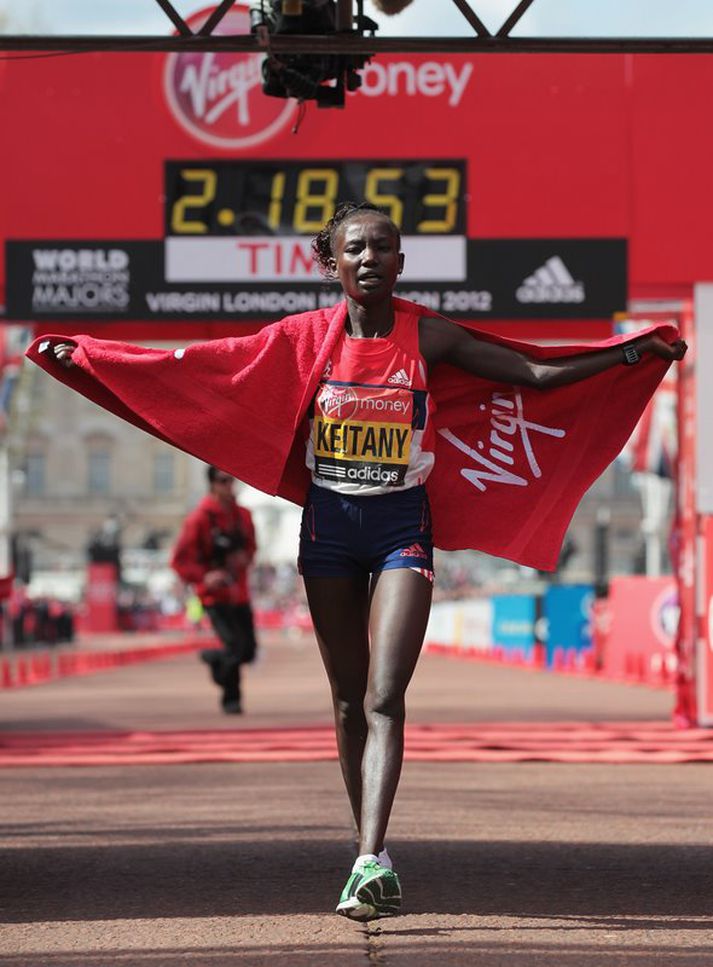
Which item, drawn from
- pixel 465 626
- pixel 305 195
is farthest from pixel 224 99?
pixel 465 626

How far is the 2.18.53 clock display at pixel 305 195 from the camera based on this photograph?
1341cm

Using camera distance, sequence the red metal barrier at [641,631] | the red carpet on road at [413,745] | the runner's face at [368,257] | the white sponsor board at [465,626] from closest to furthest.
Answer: the runner's face at [368,257] → the red carpet on road at [413,745] → the red metal barrier at [641,631] → the white sponsor board at [465,626]

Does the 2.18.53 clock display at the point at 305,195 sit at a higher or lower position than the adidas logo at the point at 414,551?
higher

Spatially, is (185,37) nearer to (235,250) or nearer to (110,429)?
(235,250)

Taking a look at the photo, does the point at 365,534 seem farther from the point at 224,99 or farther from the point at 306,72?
the point at 224,99

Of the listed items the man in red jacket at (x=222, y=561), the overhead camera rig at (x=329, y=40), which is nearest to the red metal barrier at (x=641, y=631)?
the man in red jacket at (x=222, y=561)

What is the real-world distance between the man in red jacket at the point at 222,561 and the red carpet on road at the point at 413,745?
3.91 feet

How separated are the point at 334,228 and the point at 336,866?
2.13 metres

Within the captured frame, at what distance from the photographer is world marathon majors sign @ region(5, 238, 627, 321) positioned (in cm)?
1329

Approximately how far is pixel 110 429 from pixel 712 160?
10913 cm

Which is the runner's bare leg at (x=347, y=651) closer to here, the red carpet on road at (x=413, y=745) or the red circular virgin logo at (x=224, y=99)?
the red carpet on road at (x=413, y=745)

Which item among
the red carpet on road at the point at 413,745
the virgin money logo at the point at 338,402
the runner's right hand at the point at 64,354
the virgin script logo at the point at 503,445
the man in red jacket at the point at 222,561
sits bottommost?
the red carpet on road at the point at 413,745

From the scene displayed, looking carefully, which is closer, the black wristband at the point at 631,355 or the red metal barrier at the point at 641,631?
the black wristband at the point at 631,355

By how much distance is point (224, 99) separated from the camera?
13.5 m
